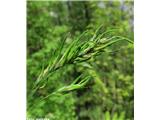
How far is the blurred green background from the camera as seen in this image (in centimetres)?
281

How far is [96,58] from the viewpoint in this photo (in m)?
2.84

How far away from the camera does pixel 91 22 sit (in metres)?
2.92

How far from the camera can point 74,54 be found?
60 cm

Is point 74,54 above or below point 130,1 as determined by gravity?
below

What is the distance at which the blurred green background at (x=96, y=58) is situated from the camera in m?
2.81
